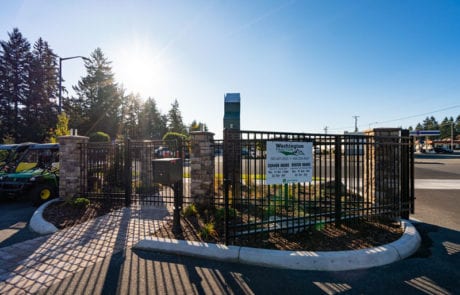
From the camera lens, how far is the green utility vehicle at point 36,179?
275 inches

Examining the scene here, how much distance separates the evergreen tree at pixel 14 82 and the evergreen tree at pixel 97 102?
6627 millimetres

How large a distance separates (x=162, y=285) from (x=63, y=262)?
5.97ft

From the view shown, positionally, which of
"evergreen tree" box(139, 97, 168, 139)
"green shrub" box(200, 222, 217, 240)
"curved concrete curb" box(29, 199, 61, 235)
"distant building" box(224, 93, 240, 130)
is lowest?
"curved concrete curb" box(29, 199, 61, 235)

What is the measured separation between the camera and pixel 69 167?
22.5ft

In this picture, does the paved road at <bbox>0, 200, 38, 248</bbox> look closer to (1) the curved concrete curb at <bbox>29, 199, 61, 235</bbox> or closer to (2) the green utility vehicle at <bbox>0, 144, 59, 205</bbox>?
(1) the curved concrete curb at <bbox>29, 199, 61, 235</bbox>

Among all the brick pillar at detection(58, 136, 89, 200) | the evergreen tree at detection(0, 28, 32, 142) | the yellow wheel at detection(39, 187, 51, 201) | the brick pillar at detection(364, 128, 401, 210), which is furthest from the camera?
the evergreen tree at detection(0, 28, 32, 142)

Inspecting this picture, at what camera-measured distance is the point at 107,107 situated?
3722 cm

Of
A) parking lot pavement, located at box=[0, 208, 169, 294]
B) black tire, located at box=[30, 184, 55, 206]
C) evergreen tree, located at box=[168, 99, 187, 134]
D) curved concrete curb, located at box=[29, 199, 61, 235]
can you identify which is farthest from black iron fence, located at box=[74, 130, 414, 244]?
evergreen tree, located at box=[168, 99, 187, 134]

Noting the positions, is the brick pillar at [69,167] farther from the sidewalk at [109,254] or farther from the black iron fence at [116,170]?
the sidewalk at [109,254]

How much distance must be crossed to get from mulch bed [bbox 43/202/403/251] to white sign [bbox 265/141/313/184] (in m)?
1.08

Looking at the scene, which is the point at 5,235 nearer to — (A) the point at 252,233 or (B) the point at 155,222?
(B) the point at 155,222

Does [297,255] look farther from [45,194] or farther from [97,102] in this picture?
[97,102]

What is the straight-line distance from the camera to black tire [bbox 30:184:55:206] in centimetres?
696

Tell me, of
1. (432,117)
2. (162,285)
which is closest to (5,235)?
(162,285)
